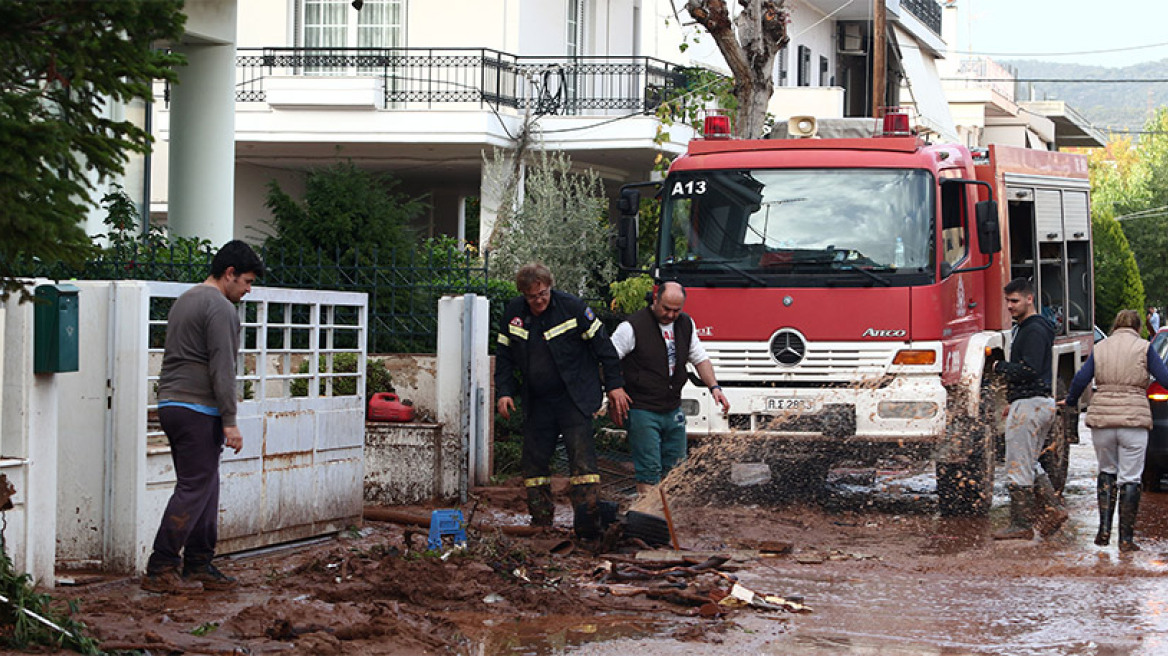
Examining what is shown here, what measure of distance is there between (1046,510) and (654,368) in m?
3.25

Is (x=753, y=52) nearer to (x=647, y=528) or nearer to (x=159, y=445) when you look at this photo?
(x=647, y=528)

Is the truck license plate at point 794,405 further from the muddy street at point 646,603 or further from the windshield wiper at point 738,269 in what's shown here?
the muddy street at point 646,603

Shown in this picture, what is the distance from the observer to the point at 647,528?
959 centimetres

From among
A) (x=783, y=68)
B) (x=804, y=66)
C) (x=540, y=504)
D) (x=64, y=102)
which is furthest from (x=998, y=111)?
(x=64, y=102)

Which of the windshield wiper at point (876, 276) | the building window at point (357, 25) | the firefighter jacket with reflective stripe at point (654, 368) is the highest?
the building window at point (357, 25)

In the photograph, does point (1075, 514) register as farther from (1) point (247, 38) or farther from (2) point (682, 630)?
(1) point (247, 38)

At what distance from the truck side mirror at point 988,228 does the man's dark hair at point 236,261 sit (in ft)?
21.3

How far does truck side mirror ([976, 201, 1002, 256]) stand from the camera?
1216cm

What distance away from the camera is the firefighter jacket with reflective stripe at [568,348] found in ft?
32.4

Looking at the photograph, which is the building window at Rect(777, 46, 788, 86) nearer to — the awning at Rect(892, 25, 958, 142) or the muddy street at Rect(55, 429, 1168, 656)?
the awning at Rect(892, 25, 958, 142)

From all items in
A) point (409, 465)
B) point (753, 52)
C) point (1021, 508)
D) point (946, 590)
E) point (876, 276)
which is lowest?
point (946, 590)

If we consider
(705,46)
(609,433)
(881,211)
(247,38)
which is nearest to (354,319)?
(609,433)

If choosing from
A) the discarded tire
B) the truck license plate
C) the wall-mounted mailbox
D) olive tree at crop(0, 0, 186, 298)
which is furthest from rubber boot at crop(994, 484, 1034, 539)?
olive tree at crop(0, 0, 186, 298)

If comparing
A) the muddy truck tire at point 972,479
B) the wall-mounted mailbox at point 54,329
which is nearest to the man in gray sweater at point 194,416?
the wall-mounted mailbox at point 54,329
